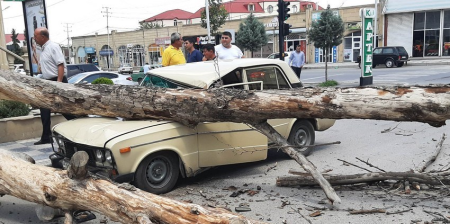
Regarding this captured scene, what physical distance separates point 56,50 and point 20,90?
1520 millimetres

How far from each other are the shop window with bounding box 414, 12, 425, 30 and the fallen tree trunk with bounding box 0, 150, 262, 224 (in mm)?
39503

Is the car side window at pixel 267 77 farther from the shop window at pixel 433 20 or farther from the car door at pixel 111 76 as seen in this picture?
the shop window at pixel 433 20

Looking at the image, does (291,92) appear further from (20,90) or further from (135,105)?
(20,90)

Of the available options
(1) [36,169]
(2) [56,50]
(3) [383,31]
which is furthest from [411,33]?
(1) [36,169]

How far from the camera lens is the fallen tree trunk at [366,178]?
15.1ft

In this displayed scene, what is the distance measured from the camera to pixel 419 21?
124ft

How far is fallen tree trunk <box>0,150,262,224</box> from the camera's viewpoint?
3424 millimetres

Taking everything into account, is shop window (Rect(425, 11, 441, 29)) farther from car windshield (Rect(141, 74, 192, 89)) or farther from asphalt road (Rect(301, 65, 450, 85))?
car windshield (Rect(141, 74, 192, 89))

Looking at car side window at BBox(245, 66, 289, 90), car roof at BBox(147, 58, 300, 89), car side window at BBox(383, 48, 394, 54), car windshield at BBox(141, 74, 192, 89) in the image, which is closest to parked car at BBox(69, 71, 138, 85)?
car windshield at BBox(141, 74, 192, 89)

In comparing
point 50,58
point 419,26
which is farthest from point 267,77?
point 419,26

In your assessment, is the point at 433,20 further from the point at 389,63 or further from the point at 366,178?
the point at 366,178

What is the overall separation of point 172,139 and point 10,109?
5.42m

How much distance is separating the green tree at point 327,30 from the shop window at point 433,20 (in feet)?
68.0

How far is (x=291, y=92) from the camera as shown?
189 inches
